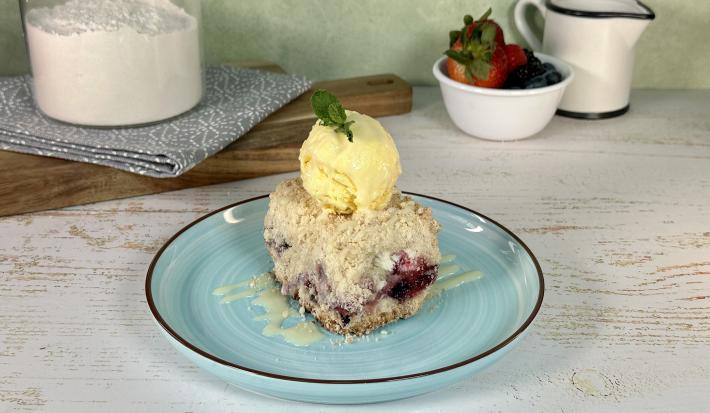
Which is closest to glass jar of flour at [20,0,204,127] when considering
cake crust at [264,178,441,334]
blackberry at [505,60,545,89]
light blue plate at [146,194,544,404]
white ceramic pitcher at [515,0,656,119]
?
light blue plate at [146,194,544,404]

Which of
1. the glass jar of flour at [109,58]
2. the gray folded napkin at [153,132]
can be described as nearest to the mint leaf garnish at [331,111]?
the gray folded napkin at [153,132]

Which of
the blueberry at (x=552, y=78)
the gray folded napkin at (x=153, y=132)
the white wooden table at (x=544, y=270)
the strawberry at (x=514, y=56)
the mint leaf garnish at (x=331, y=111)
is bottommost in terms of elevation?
the white wooden table at (x=544, y=270)

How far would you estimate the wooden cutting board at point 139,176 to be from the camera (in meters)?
1.11

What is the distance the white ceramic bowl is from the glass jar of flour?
1.41ft

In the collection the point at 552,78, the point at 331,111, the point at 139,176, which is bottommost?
the point at 139,176

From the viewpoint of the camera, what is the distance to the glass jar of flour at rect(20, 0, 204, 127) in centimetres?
116

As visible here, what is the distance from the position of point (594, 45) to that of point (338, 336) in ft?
2.63

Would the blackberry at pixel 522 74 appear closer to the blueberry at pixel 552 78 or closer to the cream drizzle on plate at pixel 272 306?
the blueberry at pixel 552 78

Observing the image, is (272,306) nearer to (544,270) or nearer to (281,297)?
(281,297)

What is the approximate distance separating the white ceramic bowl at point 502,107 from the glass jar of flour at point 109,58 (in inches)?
17.0

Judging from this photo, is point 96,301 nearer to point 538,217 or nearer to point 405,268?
point 405,268

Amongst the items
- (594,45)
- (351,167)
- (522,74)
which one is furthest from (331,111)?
(594,45)

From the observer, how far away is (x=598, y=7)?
1.43 metres

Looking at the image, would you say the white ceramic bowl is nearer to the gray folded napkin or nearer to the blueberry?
the blueberry
